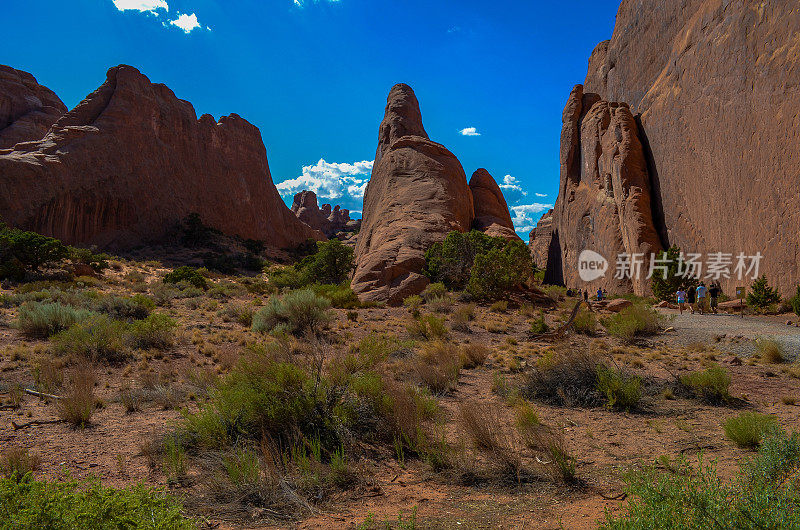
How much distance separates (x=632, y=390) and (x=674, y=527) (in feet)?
15.2

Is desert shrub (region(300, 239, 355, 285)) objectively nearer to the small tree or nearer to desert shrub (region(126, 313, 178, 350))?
desert shrub (region(126, 313, 178, 350))

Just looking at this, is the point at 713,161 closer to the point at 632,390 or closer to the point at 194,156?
the point at 632,390

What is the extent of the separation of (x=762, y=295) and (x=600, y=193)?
51.2 ft

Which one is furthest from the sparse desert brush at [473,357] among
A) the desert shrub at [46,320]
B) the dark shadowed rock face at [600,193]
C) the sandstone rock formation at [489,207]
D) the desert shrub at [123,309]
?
the sandstone rock formation at [489,207]

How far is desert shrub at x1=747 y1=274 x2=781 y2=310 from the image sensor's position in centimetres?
1630

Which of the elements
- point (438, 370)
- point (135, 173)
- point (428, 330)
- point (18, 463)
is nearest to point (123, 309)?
point (428, 330)

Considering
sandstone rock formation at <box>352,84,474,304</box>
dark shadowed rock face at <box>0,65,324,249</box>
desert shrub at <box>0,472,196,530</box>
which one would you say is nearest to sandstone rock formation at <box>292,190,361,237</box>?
dark shadowed rock face at <box>0,65,324,249</box>

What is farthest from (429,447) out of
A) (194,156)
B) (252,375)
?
(194,156)

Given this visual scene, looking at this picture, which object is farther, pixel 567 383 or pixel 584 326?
pixel 584 326

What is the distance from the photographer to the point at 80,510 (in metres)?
2.22

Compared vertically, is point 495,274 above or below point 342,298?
above

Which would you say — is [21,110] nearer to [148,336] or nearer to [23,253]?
[23,253]

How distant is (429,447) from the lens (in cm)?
443

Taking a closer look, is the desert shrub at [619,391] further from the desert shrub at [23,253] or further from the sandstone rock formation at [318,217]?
the sandstone rock formation at [318,217]
